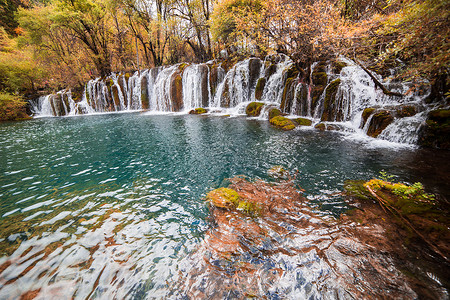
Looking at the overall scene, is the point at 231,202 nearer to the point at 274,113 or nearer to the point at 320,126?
the point at 320,126

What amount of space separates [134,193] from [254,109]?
542 inches

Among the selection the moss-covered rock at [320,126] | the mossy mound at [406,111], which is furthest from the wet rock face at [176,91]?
the mossy mound at [406,111]

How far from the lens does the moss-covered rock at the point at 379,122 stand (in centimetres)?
885

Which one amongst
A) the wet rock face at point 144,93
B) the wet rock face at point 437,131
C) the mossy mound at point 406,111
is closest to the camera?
the wet rock face at point 437,131

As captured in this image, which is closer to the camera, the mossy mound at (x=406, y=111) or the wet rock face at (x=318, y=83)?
the mossy mound at (x=406, y=111)

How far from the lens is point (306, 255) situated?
294 centimetres

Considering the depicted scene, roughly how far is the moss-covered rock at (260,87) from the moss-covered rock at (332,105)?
7.02m

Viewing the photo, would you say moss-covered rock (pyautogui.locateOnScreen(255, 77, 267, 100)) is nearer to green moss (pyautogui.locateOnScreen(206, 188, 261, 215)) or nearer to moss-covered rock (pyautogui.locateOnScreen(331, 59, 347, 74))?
moss-covered rock (pyautogui.locateOnScreen(331, 59, 347, 74))

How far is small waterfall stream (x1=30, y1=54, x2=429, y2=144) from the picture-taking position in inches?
372

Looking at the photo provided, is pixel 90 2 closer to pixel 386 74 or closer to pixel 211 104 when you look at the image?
pixel 211 104

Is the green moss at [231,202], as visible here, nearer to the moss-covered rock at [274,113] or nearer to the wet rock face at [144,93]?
the moss-covered rock at [274,113]

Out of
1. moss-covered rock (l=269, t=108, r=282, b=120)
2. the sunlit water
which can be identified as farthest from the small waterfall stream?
the sunlit water

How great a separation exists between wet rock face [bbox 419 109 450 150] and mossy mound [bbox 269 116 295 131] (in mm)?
6023

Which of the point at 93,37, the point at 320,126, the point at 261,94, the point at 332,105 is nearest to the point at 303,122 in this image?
the point at 320,126
